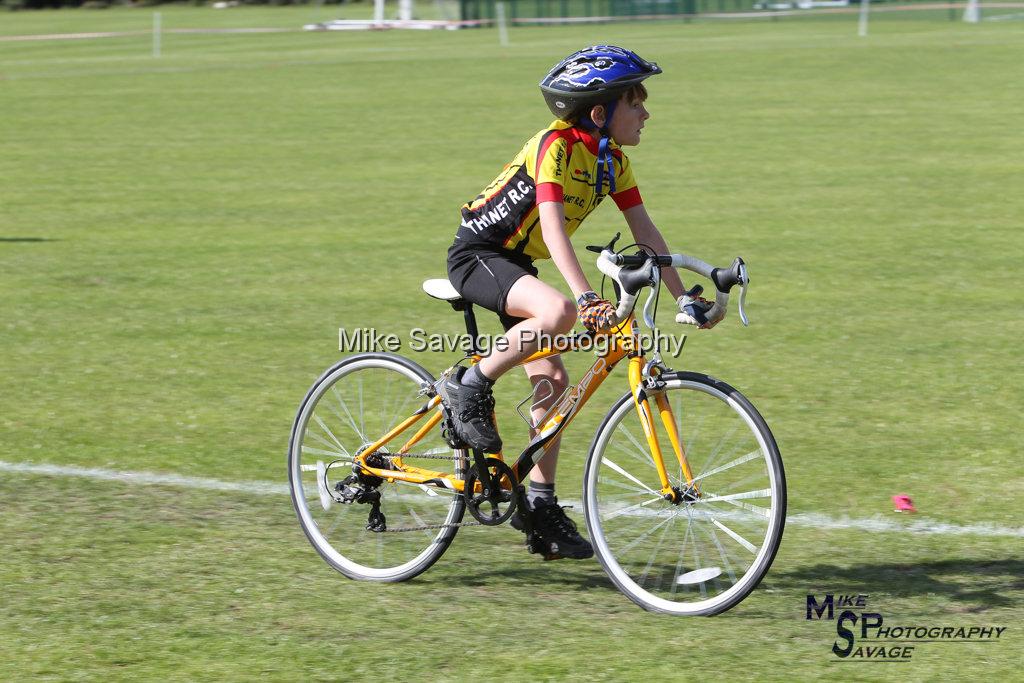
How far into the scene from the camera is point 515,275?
5.70m

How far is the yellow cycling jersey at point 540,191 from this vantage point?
554cm

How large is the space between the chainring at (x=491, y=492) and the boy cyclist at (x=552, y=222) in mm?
99

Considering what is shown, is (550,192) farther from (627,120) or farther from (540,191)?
(627,120)

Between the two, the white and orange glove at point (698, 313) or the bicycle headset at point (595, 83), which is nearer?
the white and orange glove at point (698, 313)

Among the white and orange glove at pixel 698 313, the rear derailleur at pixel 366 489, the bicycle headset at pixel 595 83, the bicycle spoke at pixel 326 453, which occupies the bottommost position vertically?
the rear derailleur at pixel 366 489

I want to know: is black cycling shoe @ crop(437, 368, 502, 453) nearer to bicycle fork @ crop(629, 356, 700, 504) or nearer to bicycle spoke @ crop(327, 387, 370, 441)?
bicycle spoke @ crop(327, 387, 370, 441)

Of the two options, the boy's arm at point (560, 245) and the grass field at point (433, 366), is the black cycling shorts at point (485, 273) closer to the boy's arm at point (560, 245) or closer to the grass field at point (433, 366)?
the boy's arm at point (560, 245)

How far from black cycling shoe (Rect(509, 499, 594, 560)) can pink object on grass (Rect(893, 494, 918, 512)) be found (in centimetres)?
154

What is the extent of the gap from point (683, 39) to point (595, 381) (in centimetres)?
3741

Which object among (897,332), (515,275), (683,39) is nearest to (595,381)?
(515,275)

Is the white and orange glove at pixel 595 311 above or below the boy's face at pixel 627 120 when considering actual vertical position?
below

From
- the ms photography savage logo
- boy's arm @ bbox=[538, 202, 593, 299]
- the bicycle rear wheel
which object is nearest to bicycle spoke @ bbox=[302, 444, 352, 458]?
the bicycle rear wheel

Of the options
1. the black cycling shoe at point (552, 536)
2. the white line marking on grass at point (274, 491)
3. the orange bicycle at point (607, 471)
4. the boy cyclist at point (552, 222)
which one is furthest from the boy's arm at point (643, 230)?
the white line marking on grass at point (274, 491)

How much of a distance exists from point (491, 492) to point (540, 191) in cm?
125
